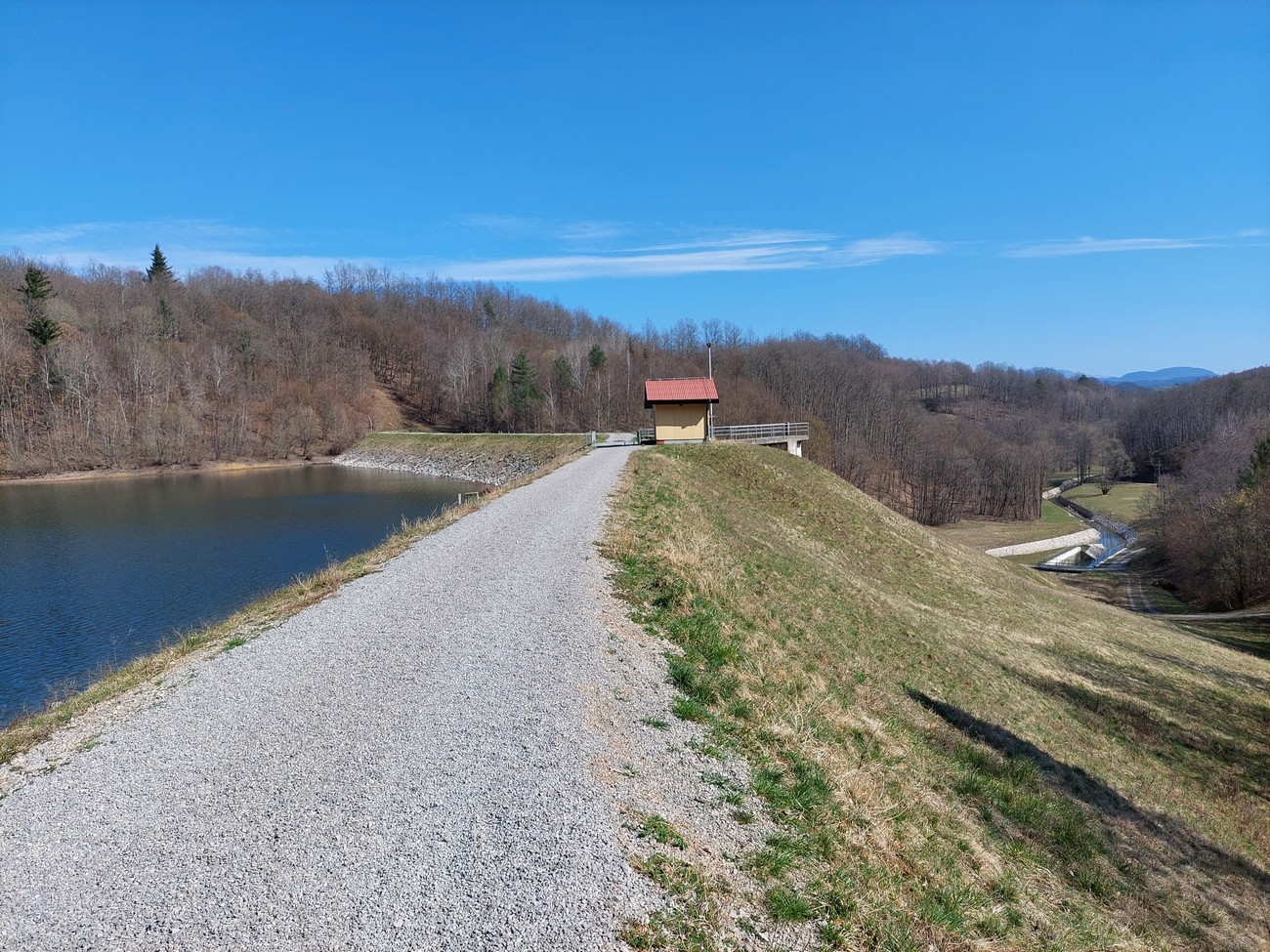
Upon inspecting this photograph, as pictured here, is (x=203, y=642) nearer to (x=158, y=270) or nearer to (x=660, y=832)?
(x=660, y=832)

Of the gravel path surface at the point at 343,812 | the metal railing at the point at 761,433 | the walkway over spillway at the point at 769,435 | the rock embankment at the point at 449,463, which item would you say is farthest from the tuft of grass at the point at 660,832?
the rock embankment at the point at 449,463

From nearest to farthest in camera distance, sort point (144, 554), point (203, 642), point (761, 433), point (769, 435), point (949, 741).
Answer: point (203, 642) < point (949, 741) < point (144, 554) < point (769, 435) < point (761, 433)

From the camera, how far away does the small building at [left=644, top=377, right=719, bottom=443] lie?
1410 inches

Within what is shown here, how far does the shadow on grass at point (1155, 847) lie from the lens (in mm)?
8641

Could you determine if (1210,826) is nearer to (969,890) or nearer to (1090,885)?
(1090,885)

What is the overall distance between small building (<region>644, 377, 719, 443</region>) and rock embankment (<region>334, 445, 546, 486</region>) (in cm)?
1577

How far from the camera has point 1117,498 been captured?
94688 millimetres

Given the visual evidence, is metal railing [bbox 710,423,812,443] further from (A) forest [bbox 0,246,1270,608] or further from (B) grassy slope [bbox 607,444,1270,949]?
(A) forest [bbox 0,246,1270,608]

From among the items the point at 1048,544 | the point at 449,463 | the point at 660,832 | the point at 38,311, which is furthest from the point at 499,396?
the point at 660,832

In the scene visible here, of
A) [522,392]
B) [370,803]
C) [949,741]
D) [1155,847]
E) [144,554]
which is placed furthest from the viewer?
[522,392]

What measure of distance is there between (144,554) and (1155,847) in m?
34.0

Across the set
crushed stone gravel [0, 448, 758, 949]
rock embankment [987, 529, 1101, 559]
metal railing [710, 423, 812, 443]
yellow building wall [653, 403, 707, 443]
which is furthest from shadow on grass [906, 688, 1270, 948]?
rock embankment [987, 529, 1101, 559]


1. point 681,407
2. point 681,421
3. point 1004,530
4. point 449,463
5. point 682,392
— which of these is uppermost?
point 682,392

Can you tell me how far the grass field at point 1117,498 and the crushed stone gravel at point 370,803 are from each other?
90328mm
